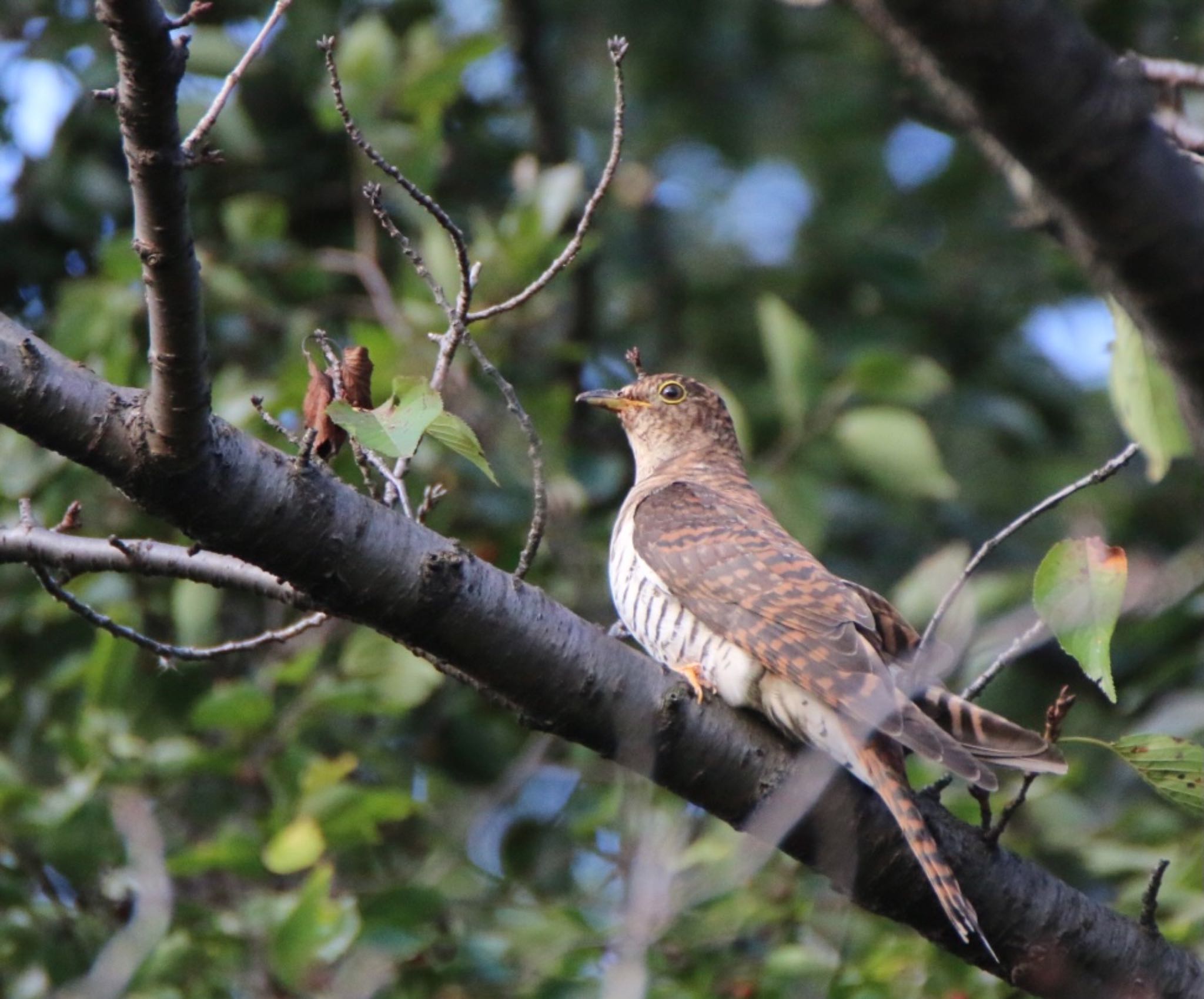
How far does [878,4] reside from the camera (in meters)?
1.33

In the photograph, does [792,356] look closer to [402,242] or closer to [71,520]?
[402,242]

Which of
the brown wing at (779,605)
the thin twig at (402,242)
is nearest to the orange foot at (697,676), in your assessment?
the brown wing at (779,605)

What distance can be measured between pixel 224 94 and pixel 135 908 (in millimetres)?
A: 2835

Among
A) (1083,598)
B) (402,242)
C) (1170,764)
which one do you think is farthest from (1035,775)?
(402,242)

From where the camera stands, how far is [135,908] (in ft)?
14.0

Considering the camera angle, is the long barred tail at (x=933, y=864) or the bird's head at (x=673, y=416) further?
the bird's head at (x=673, y=416)

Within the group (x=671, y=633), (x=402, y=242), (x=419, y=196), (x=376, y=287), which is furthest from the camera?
(x=376, y=287)

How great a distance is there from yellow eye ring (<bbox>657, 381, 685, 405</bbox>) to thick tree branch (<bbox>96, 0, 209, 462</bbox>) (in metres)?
3.28

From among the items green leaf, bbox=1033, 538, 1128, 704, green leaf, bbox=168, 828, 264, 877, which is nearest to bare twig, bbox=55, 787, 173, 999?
green leaf, bbox=168, 828, 264, 877

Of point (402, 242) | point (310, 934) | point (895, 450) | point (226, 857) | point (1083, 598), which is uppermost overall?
point (895, 450)

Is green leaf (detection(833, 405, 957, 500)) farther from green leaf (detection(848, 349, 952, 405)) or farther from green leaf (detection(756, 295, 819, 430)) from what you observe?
green leaf (detection(756, 295, 819, 430))

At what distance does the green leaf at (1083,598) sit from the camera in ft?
8.34

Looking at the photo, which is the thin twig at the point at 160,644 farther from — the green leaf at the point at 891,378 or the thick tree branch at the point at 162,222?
the green leaf at the point at 891,378

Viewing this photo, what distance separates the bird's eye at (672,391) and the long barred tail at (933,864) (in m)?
2.56
